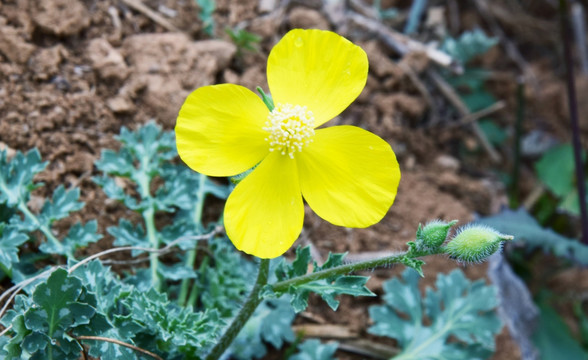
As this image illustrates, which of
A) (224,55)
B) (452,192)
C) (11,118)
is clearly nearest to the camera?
(11,118)

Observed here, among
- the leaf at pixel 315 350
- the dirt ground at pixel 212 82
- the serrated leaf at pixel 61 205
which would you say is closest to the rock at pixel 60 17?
the dirt ground at pixel 212 82

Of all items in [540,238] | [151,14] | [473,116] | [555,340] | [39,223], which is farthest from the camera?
[473,116]

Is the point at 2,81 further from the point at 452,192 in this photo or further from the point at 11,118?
the point at 452,192

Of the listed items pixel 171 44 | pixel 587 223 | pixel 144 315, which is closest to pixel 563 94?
pixel 587 223

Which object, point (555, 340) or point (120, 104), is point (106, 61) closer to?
point (120, 104)

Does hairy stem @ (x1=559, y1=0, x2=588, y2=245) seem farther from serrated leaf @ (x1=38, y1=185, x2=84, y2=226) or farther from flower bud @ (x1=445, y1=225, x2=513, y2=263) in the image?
serrated leaf @ (x1=38, y1=185, x2=84, y2=226)

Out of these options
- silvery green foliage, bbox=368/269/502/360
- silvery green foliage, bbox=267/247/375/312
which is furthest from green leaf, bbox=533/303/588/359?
silvery green foliage, bbox=267/247/375/312

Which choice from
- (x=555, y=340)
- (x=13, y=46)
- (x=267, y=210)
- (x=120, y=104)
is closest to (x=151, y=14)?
(x=120, y=104)
